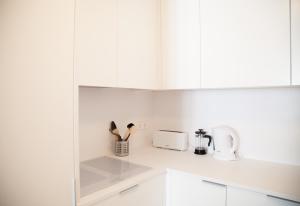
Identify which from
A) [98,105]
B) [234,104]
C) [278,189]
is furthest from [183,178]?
[98,105]

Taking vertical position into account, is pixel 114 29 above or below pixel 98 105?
above

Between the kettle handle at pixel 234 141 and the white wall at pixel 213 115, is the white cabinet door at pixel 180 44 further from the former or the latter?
the kettle handle at pixel 234 141

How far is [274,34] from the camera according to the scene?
1332 millimetres

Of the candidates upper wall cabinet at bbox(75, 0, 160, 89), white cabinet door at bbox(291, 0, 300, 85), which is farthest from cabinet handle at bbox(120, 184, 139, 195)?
white cabinet door at bbox(291, 0, 300, 85)

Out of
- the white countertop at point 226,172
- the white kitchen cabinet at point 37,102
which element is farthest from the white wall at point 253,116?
the white kitchen cabinet at point 37,102

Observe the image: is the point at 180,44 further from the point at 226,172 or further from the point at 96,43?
the point at 226,172

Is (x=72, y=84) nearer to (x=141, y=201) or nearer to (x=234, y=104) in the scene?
(x=141, y=201)

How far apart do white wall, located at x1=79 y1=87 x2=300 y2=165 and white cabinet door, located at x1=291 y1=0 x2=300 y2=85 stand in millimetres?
355

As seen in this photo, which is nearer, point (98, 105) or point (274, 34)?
point (274, 34)

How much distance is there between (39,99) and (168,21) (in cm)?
120

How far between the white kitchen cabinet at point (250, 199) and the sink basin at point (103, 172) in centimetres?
56

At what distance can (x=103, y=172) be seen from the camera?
57.4 inches

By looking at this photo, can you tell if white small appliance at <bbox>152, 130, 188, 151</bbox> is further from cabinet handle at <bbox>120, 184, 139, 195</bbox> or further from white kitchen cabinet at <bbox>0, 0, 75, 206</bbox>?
white kitchen cabinet at <bbox>0, 0, 75, 206</bbox>

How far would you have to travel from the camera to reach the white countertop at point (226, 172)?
1.17m
